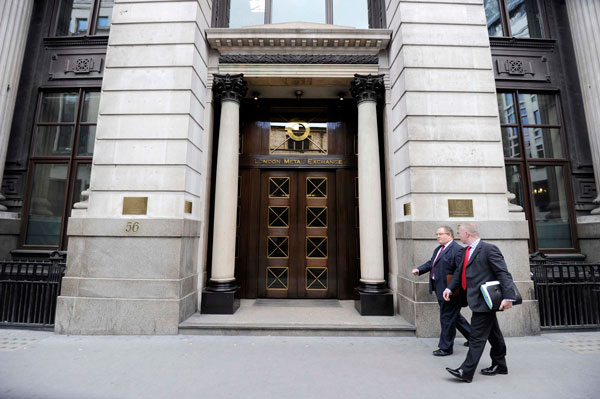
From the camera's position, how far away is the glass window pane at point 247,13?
353 inches

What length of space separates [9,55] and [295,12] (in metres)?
8.57

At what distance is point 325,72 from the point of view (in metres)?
7.97

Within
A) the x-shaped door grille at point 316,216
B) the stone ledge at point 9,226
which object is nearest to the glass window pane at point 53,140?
the stone ledge at point 9,226

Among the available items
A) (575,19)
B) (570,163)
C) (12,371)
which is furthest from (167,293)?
(575,19)

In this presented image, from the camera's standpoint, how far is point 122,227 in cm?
641

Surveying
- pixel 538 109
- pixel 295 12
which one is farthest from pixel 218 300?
pixel 538 109

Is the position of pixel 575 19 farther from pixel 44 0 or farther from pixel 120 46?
pixel 44 0

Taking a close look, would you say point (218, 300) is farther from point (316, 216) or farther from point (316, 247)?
point (316, 216)

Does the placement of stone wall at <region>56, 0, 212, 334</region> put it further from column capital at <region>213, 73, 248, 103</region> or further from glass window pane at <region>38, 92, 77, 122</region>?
glass window pane at <region>38, 92, 77, 122</region>

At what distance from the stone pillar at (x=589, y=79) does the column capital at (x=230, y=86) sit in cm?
996

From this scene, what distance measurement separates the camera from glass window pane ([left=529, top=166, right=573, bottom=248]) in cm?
825

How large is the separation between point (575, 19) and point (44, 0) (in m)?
17.1

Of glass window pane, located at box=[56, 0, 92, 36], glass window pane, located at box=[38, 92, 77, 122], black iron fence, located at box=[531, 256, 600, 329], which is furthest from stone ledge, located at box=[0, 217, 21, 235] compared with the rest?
black iron fence, located at box=[531, 256, 600, 329]

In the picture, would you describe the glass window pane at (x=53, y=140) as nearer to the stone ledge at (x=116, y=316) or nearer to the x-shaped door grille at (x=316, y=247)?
the stone ledge at (x=116, y=316)
